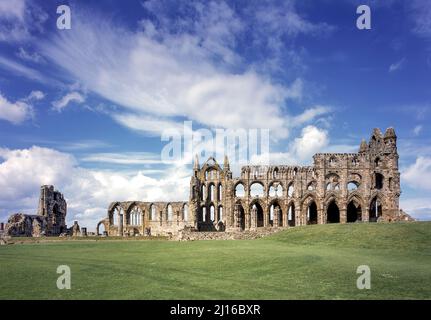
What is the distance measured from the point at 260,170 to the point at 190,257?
4471 cm

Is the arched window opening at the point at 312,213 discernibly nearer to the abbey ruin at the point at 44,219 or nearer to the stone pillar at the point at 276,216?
the stone pillar at the point at 276,216

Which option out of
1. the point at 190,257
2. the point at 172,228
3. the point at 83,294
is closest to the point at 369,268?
the point at 190,257

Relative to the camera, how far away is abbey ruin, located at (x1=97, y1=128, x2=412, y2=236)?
63031 mm

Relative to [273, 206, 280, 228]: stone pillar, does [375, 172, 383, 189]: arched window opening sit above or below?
above

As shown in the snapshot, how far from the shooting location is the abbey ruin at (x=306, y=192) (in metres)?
63.0

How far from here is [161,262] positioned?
78.3 ft

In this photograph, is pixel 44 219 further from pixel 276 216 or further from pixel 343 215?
pixel 343 215

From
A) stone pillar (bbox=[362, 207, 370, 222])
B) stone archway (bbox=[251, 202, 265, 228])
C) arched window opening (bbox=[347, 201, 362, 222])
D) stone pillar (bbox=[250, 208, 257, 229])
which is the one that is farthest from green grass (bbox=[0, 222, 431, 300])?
stone archway (bbox=[251, 202, 265, 228])

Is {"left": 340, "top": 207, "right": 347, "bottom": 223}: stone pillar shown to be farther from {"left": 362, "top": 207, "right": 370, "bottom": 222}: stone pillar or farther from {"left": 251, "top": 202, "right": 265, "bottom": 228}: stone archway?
{"left": 251, "top": 202, "right": 265, "bottom": 228}: stone archway

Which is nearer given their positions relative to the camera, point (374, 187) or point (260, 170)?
point (374, 187)

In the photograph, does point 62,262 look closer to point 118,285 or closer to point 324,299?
point 118,285

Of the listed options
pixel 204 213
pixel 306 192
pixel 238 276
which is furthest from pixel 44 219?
pixel 238 276

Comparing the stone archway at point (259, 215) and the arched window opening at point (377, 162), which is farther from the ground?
the arched window opening at point (377, 162)

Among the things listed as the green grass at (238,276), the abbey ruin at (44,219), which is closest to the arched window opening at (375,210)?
the green grass at (238,276)
